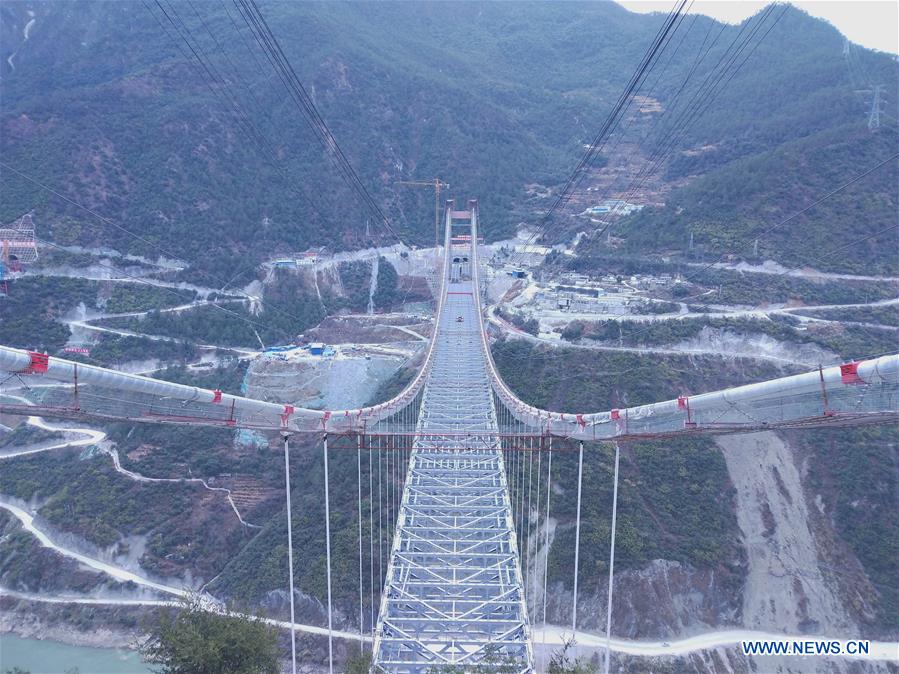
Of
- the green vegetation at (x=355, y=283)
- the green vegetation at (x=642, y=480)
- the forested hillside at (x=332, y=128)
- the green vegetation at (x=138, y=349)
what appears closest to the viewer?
the green vegetation at (x=642, y=480)

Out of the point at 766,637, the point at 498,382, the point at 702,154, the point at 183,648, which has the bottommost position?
the point at 766,637

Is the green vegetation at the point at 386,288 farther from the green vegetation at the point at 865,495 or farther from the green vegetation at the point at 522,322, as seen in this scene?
the green vegetation at the point at 865,495

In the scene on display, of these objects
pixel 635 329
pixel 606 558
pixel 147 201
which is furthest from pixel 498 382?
pixel 147 201

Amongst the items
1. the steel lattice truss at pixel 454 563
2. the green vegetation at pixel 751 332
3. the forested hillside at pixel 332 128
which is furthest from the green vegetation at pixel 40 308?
the green vegetation at pixel 751 332

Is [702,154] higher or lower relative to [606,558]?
higher

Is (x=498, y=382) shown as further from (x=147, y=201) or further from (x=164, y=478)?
(x=147, y=201)

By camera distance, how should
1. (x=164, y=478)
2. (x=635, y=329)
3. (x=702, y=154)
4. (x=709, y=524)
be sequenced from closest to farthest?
(x=709, y=524)
(x=164, y=478)
(x=635, y=329)
(x=702, y=154)

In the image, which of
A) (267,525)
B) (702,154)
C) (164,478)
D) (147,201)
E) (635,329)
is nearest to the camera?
(267,525)

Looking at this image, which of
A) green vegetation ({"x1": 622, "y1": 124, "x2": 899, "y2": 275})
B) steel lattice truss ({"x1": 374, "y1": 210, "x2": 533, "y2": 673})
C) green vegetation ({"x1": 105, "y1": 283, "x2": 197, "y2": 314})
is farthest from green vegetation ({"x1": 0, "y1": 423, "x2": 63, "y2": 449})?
green vegetation ({"x1": 622, "y1": 124, "x2": 899, "y2": 275})
